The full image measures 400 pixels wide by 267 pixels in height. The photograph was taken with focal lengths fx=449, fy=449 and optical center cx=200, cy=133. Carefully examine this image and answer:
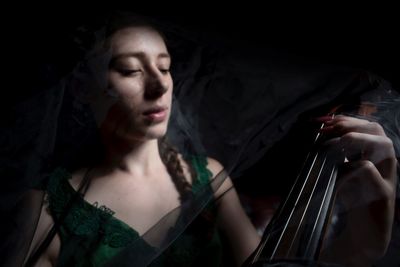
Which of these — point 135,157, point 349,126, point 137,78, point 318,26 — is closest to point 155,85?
point 137,78

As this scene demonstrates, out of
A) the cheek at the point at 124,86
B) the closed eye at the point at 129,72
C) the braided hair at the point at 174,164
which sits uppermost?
the closed eye at the point at 129,72

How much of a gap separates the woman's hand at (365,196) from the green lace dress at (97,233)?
37cm

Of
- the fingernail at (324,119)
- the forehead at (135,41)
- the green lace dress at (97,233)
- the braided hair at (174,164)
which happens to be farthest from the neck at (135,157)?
the fingernail at (324,119)

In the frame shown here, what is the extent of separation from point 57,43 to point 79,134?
7.3 inches

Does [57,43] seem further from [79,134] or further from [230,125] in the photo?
[230,125]

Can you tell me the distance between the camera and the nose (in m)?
0.84

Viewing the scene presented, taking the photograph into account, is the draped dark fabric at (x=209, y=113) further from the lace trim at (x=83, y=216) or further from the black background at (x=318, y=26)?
the black background at (x=318, y=26)

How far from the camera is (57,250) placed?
0.91 metres

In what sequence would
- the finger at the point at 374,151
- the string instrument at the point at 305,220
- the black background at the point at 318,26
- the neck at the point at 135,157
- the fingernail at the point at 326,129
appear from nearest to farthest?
the string instrument at the point at 305,220, the finger at the point at 374,151, the fingernail at the point at 326,129, the neck at the point at 135,157, the black background at the point at 318,26

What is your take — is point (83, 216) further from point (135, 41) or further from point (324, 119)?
point (324, 119)

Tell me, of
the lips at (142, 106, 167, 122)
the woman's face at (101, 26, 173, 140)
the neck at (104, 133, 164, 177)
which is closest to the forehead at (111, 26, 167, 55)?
the woman's face at (101, 26, 173, 140)

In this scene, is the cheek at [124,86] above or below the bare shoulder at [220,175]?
above

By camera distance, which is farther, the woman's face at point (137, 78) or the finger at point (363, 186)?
the woman's face at point (137, 78)

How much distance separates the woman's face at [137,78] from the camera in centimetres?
83
